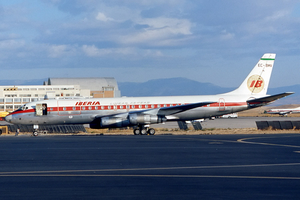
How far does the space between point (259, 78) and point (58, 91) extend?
79.5 meters

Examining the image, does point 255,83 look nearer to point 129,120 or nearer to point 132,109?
point 132,109

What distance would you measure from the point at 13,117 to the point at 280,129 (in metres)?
28.2

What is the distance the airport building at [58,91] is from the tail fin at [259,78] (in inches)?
2279

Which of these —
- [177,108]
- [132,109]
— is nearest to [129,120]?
[132,109]

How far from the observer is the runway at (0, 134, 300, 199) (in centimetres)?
1041

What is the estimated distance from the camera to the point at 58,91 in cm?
11375

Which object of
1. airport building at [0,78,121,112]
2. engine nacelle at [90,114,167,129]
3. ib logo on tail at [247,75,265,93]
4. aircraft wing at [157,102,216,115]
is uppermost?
airport building at [0,78,121,112]

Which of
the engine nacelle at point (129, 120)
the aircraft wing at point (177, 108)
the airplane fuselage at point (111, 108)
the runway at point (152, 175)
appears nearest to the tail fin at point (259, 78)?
the airplane fuselage at point (111, 108)

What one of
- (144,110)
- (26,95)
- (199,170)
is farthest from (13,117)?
(26,95)

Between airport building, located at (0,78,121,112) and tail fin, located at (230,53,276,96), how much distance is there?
190 feet

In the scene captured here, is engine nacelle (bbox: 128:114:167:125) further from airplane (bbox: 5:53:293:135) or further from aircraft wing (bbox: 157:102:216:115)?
aircraft wing (bbox: 157:102:216:115)

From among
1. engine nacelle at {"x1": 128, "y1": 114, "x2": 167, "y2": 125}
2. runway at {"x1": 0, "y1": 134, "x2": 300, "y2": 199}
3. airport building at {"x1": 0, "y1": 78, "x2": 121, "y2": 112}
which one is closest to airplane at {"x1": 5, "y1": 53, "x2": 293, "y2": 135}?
engine nacelle at {"x1": 128, "y1": 114, "x2": 167, "y2": 125}

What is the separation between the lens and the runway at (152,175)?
410 inches

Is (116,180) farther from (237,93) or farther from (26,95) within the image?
(26,95)
